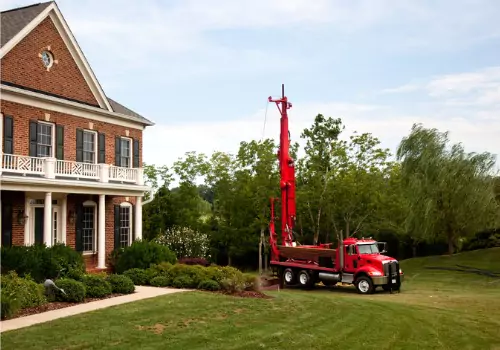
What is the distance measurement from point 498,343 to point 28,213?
1665 centimetres

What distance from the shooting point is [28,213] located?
2141cm

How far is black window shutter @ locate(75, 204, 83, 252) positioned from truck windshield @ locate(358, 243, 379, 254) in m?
11.6

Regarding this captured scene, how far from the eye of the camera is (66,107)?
22.9 meters

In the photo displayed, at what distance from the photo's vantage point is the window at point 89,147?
79.3 feet

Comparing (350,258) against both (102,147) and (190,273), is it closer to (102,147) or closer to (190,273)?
(190,273)

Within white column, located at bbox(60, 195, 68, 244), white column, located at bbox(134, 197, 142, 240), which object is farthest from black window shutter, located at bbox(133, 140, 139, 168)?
white column, located at bbox(60, 195, 68, 244)

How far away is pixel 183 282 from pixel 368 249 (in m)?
8.51

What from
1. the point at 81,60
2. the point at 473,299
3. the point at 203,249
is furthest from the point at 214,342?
the point at 203,249

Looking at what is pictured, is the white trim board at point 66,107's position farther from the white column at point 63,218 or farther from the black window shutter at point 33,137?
the white column at point 63,218

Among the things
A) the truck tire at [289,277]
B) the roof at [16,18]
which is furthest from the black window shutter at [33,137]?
the truck tire at [289,277]

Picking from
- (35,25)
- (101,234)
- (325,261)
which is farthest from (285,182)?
(35,25)

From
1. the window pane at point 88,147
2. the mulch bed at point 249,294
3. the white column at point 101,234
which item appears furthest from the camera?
the window pane at point 88,147

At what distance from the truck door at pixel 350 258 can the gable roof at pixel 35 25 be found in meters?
11.6

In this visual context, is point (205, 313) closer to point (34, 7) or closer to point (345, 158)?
point (34, 7)
